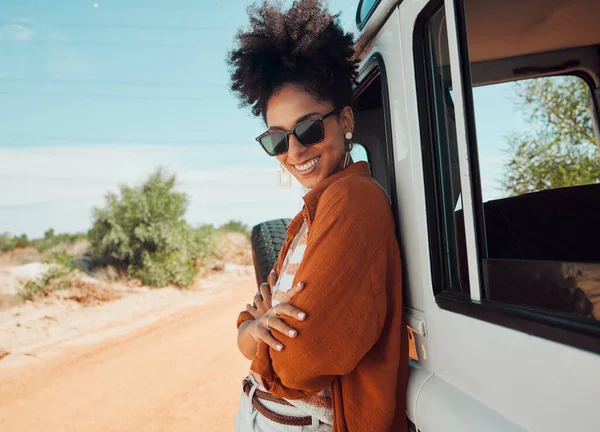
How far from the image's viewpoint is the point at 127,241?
15492 mm

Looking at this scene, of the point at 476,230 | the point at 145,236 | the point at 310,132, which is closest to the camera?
the point at 476,230

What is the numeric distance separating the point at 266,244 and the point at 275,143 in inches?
55.9

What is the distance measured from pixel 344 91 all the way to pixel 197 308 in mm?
10256

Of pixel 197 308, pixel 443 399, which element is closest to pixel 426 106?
pixel 443 399

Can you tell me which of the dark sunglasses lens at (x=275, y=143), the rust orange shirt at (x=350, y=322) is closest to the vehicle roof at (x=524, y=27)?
the dark sunglasses lens at (x=275, y=143)

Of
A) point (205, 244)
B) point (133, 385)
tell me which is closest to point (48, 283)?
point (205, 244)

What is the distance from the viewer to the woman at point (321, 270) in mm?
1363

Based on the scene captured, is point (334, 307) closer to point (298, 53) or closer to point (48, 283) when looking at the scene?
point (298, 53)

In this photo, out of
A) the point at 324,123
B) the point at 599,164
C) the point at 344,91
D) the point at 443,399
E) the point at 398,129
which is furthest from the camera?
the point at 599,164

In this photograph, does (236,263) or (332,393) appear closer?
(332,393)

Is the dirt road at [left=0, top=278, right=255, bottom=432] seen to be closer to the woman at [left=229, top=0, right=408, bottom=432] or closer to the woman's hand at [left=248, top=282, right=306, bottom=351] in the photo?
the woman at [left=229, top=0, right=408, bottom=432]

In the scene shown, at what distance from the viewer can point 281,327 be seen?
139 cm

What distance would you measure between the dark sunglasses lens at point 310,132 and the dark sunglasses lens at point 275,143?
79 mm

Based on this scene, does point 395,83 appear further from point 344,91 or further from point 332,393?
point 332,393
